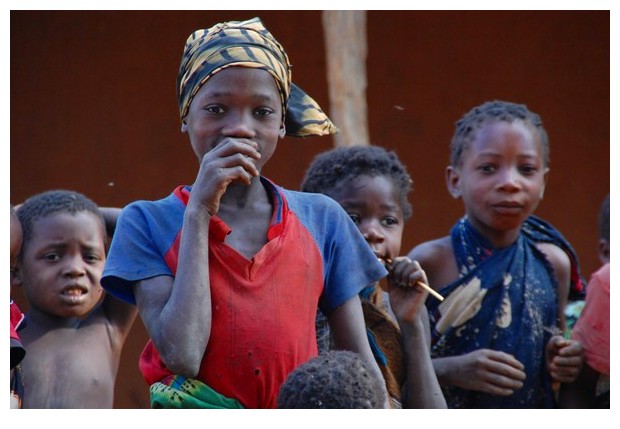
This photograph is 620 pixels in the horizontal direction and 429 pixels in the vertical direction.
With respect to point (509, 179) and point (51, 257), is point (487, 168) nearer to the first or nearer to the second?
point (509, 179)

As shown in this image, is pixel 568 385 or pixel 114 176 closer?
pixel 568 385

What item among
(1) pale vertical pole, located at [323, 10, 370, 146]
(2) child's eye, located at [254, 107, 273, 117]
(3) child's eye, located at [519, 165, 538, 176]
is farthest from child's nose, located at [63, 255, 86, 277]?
(1) pale vertical pole, located at [323, 10, 370, 146]

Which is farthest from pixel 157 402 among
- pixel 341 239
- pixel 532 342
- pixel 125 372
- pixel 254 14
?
pixel 254 14

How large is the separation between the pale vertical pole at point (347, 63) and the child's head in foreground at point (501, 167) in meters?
1.86

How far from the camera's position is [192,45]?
282cm

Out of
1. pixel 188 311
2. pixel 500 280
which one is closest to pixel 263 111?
pixel 188 311

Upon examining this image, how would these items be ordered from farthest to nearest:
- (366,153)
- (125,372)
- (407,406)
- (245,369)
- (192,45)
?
(125,372) < (366,153) < (407,406) < (192,45) < (245,369)

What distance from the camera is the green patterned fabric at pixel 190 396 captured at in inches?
102

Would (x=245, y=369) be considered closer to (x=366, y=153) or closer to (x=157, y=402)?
(x=157, y=402)

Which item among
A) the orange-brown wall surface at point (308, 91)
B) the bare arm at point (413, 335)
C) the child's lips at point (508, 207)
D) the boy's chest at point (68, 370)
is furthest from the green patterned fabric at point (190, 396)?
the orange-brown wall surface at point (308, 91)

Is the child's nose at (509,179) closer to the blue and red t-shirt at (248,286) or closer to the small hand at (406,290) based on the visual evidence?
the small hand at (406,290)

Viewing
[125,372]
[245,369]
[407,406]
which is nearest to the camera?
[245,369]

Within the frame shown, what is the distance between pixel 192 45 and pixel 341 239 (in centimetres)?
62

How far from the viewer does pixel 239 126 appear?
105 inches
